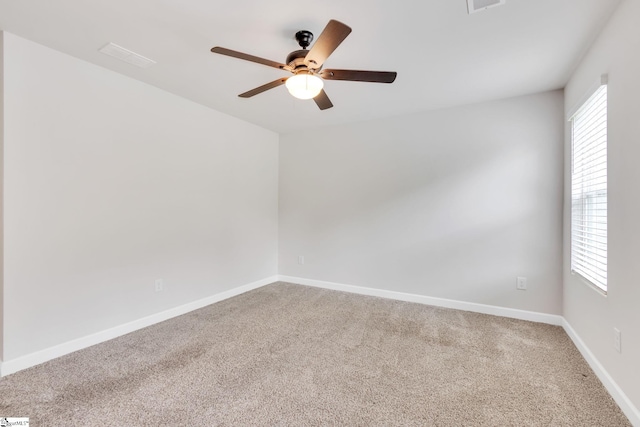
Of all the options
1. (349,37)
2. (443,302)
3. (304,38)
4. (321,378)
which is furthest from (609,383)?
(304,38)

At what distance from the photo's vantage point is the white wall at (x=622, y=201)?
1.47 m

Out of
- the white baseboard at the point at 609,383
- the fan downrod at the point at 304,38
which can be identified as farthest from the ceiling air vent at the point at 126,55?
the white baseboard at the point at 609,383

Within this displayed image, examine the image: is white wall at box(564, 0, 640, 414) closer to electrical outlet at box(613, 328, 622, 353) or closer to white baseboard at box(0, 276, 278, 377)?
electrical outlet at box(613, 328, 622, 353)

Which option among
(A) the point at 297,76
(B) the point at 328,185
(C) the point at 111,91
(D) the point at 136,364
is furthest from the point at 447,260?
(C) the point at 111,91

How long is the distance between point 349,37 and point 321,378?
2379 mm

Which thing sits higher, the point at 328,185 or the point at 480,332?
the point at 328,185

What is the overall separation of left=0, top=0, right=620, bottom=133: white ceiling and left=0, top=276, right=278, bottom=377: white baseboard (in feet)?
7.58

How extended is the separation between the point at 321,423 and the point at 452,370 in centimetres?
108

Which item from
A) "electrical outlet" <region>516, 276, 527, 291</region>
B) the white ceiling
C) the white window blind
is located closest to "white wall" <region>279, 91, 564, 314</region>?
"electrical outlet" <region>516, 276, 527, 291</region>

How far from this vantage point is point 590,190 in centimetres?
214

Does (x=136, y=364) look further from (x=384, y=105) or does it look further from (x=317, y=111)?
(x=384, y=105)

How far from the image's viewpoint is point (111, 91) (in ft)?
7.98

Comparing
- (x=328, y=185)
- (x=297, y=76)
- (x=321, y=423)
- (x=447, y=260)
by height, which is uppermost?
(x=297, y=76)

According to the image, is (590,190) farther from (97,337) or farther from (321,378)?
(97,337)
